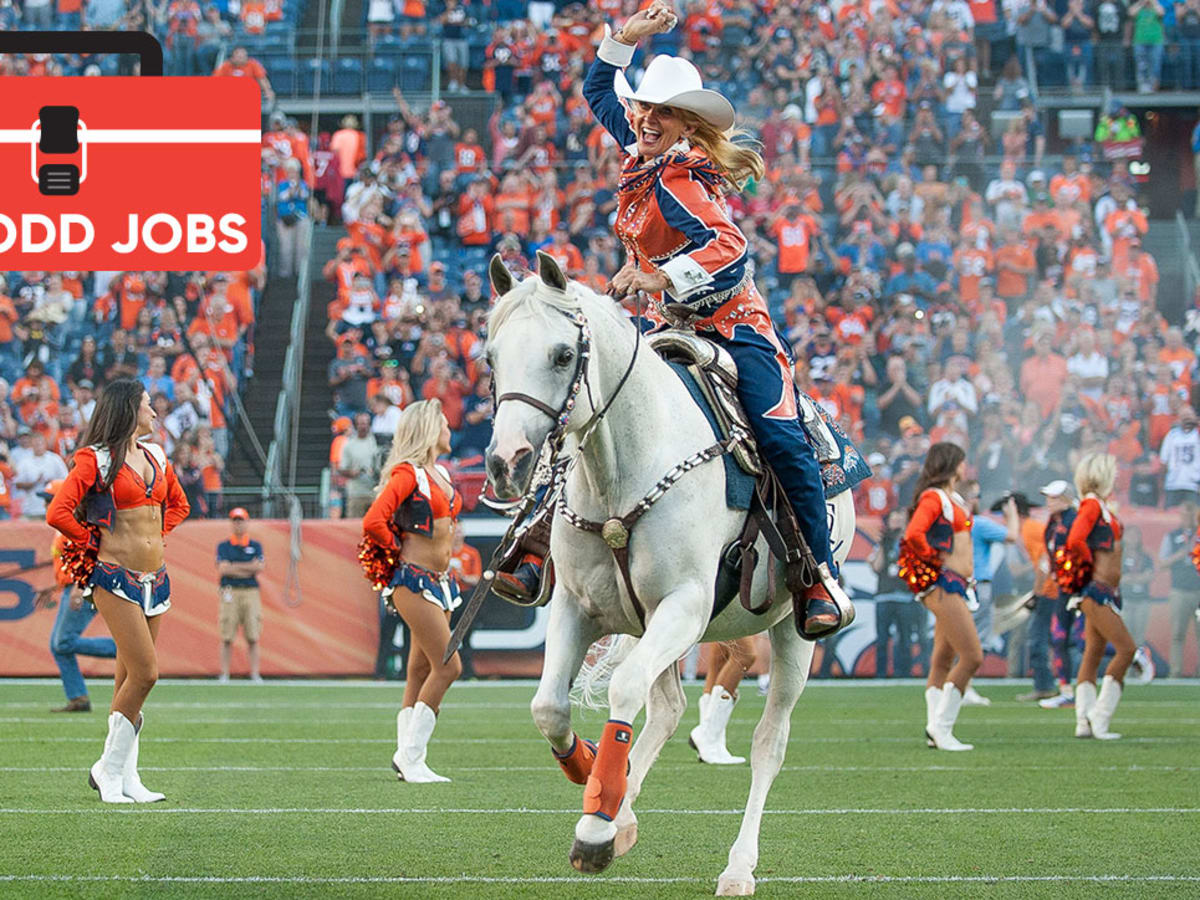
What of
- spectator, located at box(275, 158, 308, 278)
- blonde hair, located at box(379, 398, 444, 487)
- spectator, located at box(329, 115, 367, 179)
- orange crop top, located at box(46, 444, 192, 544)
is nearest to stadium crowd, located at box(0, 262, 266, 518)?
spectator, located at box(275, 158, 308, 278)

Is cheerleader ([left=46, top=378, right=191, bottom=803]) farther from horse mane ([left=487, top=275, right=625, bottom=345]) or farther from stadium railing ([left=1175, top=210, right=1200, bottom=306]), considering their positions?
stadium railing ([left=1175, top=210, right=1200, bottom=306])

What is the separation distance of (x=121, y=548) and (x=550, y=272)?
4621mm

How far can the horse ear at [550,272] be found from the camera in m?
5.63

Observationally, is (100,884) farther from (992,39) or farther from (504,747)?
(992,39)

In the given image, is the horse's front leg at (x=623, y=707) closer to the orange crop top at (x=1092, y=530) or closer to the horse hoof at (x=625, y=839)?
the horse hoof at (x=625, y=839)

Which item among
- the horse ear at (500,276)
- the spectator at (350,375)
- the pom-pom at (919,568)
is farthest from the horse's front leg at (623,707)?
the spectator at (350,375)

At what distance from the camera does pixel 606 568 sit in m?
6.29

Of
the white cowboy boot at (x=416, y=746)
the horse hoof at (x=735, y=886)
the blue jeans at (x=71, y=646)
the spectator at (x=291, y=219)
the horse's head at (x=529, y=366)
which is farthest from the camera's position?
the spectator at (x=291, y=219)

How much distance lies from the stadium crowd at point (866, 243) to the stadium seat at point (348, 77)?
102 centimetres

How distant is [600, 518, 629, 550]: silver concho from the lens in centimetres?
619

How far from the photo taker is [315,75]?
26.7m

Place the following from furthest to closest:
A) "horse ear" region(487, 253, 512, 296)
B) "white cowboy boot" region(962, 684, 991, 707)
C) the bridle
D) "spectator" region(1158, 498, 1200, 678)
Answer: "spectator" region(1158, 498, 1200, 678)
"white cowboy boot" region(962, 684, 991, 707)
"horse ear" region(487, 253, 512, 296)
the bridle

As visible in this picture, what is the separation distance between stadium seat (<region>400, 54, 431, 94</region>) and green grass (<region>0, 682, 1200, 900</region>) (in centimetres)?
1338

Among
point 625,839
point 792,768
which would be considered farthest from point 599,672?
point 792,768
